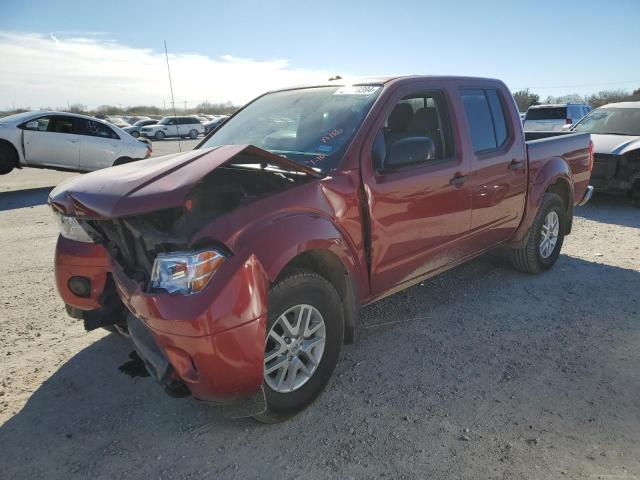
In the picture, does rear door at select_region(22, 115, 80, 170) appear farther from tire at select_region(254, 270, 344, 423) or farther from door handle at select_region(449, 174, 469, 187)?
tire at select_region(254, 270, 344, 423)

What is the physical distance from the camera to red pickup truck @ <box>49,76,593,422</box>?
226cm

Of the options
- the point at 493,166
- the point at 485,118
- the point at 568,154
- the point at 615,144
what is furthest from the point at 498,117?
the point at 615,144

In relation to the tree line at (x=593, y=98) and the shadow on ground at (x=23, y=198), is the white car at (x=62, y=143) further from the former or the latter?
the tree line at (x=593, y=98)

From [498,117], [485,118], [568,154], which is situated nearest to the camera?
[485,118]

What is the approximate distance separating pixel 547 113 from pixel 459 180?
13.5 metres

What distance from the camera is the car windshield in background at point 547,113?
15.0 m

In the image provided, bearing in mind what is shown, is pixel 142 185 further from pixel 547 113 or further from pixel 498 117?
pixel 547 113

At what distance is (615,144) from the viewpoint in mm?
8492

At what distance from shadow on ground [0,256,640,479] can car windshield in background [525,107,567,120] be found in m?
12.9

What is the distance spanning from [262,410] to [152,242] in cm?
101

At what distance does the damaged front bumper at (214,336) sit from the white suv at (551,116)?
14616 millimetres

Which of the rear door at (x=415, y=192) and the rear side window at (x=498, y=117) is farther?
the rear side window at (x=498, y=117)

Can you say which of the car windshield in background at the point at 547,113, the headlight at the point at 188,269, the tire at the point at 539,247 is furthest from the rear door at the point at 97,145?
the car windshield in background at the point at 547,113

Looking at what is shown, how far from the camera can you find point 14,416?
9.07 feet
